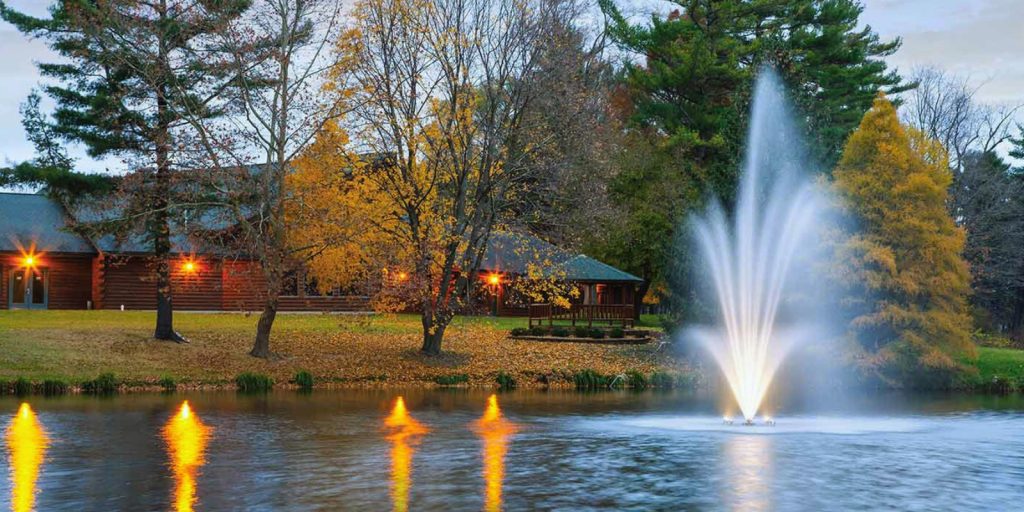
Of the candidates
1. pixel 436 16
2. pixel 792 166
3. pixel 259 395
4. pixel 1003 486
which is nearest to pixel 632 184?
pixel 792 166

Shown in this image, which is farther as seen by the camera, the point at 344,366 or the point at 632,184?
the point at 632,184

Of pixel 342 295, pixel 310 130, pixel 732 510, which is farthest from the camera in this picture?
pixel 342 295

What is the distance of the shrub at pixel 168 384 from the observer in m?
36.3

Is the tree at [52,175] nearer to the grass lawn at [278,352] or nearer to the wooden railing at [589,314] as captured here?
the grass lawn at [278,352]

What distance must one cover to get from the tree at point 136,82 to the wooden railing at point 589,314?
19.3 metres

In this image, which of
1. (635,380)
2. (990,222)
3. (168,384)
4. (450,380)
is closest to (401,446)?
(168,384)

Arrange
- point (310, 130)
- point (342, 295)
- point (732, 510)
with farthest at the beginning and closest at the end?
point (342, 295) < point (310, 130) < point (732, 510)

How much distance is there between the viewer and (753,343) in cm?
3544

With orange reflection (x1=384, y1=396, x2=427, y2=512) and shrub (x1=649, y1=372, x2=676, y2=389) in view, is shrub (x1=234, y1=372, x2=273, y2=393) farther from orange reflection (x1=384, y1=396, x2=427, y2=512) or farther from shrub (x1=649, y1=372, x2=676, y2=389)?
shrub (x1=649, y1=372, x2=676, y2=389)

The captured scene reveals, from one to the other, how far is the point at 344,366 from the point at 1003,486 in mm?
26079

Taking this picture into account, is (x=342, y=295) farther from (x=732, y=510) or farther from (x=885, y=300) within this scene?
(x=732, y=510)

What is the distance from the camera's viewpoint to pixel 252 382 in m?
37.5

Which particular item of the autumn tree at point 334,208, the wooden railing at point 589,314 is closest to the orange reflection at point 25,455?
the autumn tree at point 334,208

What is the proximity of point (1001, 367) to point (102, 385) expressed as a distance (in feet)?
115
